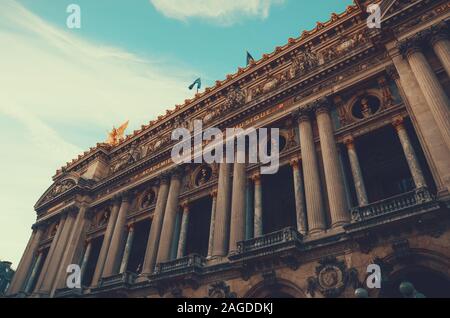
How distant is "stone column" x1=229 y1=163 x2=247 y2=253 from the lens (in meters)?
17.8

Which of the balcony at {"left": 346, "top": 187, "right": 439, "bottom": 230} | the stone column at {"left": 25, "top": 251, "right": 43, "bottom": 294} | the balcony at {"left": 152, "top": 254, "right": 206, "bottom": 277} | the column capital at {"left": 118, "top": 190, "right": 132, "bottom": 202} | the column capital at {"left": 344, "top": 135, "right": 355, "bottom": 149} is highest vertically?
the column capital at {"left": 118, "top": 190, "right": 132, "bottom": 202}

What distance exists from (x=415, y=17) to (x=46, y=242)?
34412 millimetres

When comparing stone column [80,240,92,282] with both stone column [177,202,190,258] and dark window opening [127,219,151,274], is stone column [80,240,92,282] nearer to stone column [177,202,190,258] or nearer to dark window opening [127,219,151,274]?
dark window opening [127,219,151,274]

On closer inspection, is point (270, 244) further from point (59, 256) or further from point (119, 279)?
point (59, 256)

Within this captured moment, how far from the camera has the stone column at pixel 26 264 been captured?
99.7 feet

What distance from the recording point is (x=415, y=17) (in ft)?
54.9

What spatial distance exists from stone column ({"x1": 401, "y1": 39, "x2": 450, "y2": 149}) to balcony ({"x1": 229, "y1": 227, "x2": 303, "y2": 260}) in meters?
7.12

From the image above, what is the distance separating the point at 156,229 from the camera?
74.5ft

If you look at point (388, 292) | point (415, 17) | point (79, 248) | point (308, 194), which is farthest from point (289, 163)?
point (79, 248)

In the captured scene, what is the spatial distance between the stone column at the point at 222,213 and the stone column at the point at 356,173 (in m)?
7.34

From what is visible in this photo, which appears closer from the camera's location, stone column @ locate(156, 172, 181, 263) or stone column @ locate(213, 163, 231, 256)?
stone column @ locate(213, 163, 231, 256)

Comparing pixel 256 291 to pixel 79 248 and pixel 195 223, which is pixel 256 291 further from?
pixel 79 248

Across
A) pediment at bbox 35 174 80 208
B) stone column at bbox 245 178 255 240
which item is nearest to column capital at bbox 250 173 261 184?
stone column at bbox 245 178 255 240

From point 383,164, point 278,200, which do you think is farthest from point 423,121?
point 278,200
